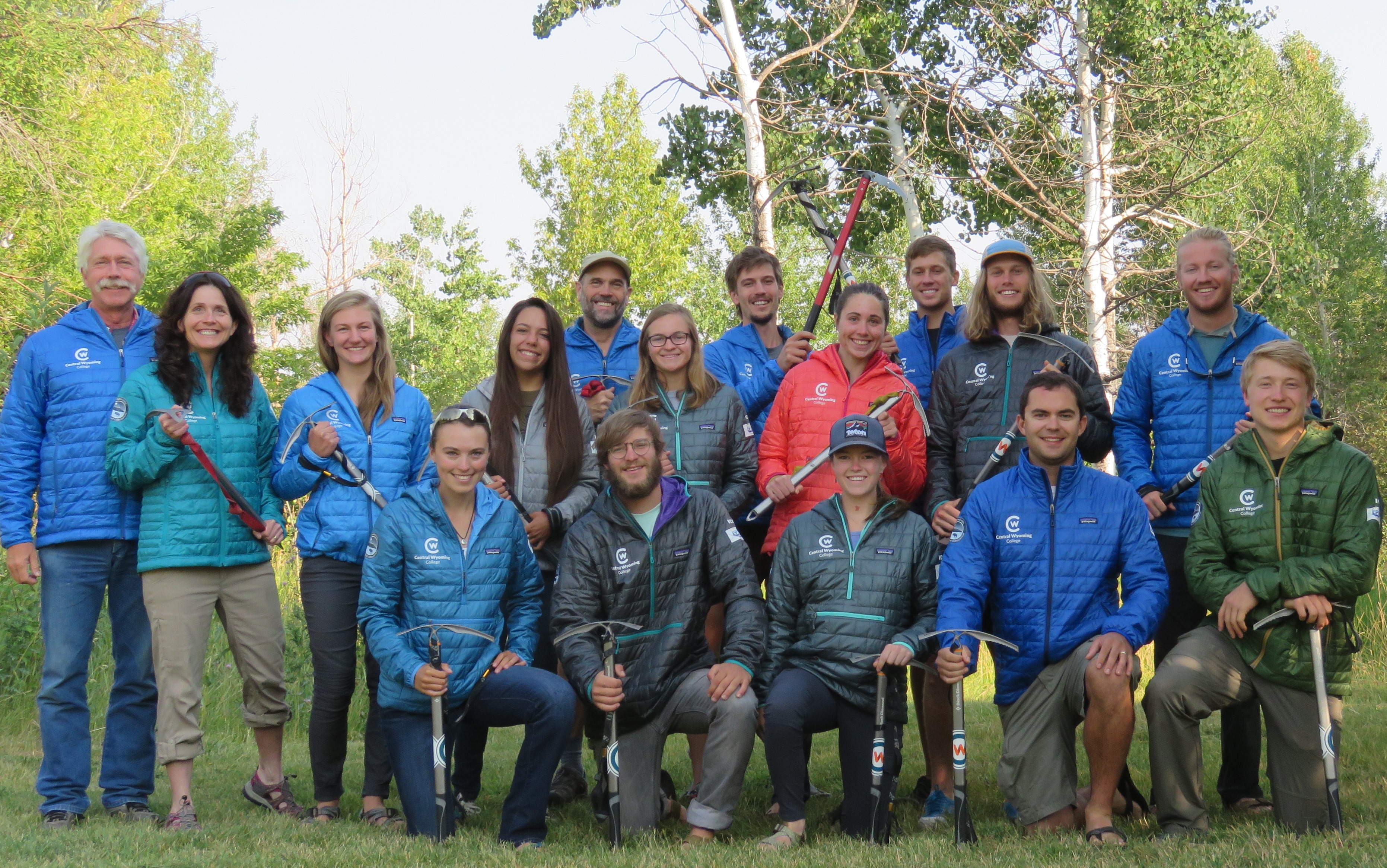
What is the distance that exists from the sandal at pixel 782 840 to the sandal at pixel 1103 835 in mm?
1128

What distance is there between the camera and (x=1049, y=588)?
4750 millimetres

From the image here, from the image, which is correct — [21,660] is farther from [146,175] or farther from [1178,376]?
[146,175]

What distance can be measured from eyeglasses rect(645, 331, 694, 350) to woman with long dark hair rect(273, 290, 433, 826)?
1.25 metres

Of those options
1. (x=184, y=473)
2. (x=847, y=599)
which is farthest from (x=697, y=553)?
(x=184, y=473)

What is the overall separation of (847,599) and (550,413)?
176cm

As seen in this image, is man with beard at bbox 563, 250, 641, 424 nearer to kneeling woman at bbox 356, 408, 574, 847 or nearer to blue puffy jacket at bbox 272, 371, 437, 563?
blue puffy jacket at bbox 272, 371, 437, 563

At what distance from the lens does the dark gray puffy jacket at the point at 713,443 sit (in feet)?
18.4

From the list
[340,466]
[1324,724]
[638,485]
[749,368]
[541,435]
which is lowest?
[1324,724]

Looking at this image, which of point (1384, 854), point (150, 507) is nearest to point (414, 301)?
point (150, 507)

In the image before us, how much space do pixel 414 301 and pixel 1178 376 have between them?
119 ft

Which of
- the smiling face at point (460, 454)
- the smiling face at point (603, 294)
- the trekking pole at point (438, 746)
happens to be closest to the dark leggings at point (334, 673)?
the trekking pole at point (438, 746)

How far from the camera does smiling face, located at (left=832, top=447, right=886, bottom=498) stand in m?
4.95

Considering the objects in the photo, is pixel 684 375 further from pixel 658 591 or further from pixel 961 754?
pixel 961 754

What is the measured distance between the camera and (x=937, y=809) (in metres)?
5.14
